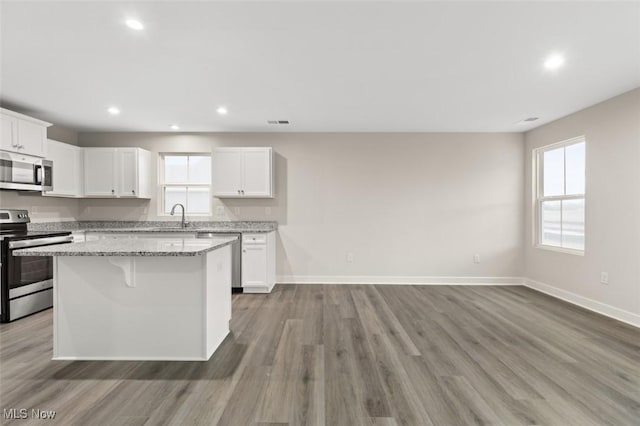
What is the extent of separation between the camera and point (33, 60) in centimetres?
261

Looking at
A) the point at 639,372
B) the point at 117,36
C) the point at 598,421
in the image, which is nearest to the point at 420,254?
the point at 639,372

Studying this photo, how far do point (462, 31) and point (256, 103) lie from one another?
235cm

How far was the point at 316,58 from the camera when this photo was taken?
2.58 m

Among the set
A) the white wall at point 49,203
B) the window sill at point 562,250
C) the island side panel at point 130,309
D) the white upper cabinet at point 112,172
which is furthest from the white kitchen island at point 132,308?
the window sill at point 562,250

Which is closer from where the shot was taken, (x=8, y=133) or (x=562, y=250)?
(x=8, y=133)

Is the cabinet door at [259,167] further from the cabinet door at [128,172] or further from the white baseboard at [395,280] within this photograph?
the cabinet door at [128,172]

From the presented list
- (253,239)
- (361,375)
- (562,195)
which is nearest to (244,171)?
(253,239)

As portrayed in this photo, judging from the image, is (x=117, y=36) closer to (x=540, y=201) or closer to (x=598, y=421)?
(x=598, y=421)

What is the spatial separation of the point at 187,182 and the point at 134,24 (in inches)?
129

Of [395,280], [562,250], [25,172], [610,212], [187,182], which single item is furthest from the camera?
[187,182]

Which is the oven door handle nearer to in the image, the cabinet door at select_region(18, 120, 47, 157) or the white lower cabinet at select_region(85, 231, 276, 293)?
the white lower cabinet at select_region(85, 231, 276, 293)

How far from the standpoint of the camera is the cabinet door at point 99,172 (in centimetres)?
470

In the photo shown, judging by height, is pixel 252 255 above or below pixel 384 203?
below

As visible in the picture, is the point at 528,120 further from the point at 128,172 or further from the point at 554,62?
the point at 128,172
